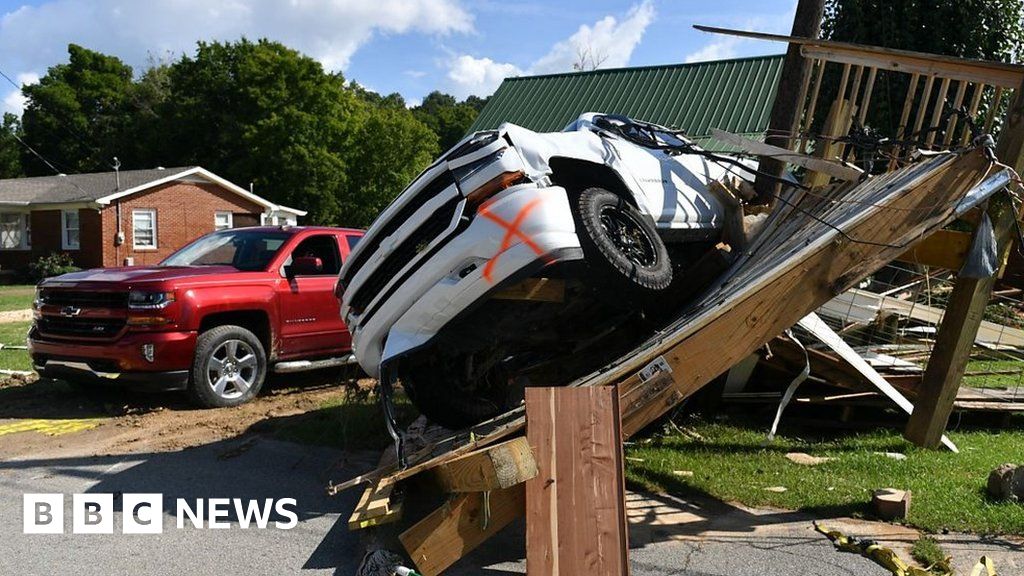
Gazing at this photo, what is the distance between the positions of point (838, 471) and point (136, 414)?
6.27m

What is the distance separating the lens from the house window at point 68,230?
28.7 meters

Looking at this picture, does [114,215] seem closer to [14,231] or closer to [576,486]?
[14,231]

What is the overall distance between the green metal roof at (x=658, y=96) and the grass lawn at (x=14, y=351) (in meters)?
11.3

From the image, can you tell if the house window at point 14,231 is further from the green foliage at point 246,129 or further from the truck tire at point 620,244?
the truck tire at point 620,244

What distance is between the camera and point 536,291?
4922mm

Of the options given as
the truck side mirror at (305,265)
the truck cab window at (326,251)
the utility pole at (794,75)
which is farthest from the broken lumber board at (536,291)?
the truck cab window at (326,251)

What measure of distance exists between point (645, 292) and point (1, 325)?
1387cm

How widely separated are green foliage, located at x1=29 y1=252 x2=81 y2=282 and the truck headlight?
2254 centimetres

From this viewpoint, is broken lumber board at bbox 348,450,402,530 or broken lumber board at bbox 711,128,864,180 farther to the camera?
broken lumber board at bbox 711,128,864,180

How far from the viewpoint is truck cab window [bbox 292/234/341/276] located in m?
9.10

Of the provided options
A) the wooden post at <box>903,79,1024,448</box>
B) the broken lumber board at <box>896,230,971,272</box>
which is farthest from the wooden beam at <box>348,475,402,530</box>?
the broken lumber board at <box>896,230,971,272</box>

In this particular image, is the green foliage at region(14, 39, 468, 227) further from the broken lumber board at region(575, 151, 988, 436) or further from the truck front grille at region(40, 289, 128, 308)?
the broken lumber board at region(575, 151, 988, 436)

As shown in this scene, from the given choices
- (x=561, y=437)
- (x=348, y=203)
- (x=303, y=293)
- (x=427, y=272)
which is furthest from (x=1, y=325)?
(x=348, y=203)

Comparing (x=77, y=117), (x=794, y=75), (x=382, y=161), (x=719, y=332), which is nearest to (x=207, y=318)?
(x=719, y=332)
